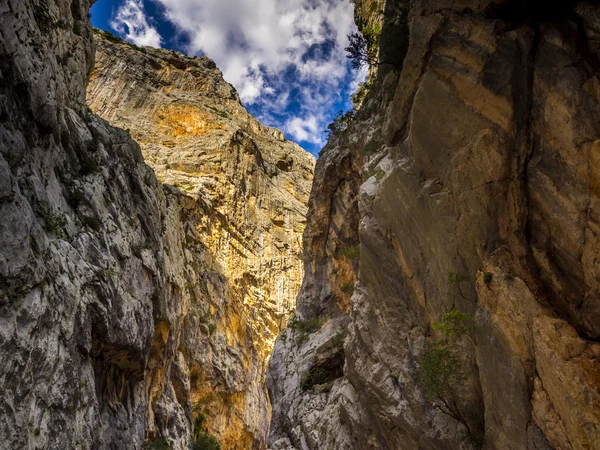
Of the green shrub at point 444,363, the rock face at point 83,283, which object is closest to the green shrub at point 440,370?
the green shrub at point 444,363

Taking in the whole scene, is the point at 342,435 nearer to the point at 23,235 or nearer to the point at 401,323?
the point at 401,323

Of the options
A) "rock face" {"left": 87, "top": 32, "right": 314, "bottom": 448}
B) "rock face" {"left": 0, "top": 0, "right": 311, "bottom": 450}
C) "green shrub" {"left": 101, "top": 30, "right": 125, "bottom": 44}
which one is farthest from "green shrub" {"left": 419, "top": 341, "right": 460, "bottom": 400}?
"green shrub" {"left": 101, "top": 30, "right": 125, "bottom": 44}

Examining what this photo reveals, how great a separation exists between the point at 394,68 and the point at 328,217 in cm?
1150

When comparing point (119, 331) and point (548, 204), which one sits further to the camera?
point (119, 331)

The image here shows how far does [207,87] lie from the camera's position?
203 ft

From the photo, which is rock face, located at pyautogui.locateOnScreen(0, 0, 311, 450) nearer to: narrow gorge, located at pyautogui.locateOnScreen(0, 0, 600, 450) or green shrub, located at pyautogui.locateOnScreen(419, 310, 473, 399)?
narrow gorge, located at pyautogui.locateOnScreen(0, 0, 600, 450)

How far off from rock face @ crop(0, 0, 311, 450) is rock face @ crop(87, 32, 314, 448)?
85cm

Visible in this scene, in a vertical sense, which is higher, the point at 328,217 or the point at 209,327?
the point at 328,217

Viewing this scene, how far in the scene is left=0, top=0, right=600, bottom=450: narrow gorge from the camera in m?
8.50

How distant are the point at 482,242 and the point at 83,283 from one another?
11.6 m

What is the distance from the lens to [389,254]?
14.3m

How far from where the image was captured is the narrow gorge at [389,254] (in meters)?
8.50

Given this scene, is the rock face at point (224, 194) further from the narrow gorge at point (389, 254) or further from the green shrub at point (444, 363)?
the green shrub at point (444, 363)

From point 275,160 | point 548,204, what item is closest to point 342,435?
point 548,204
